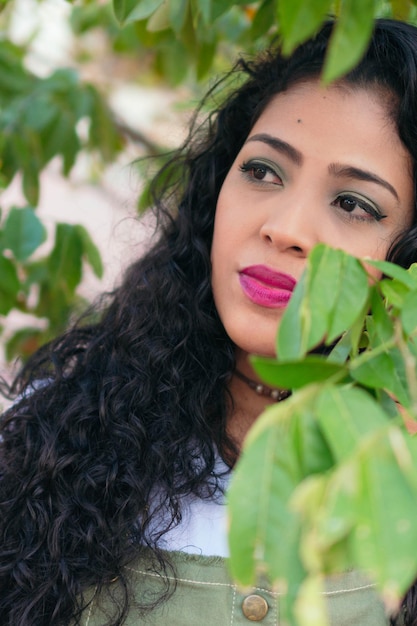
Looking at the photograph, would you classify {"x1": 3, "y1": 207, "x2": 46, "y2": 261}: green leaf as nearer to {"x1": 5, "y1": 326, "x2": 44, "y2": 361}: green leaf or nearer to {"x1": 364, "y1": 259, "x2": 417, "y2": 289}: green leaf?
{"x1": 5, "y1": 326, "x2": 44, "y2": 361}: green leaf

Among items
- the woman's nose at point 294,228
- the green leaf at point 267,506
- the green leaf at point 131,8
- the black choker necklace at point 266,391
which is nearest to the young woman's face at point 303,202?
the woman's nose at point 294,228

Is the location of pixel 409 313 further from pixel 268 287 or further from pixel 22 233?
pixel 22 233

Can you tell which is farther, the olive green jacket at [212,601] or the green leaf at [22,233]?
the green leaf at [22,233]

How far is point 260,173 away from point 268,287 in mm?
237

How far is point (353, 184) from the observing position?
143 cm

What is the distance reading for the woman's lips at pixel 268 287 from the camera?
139cm

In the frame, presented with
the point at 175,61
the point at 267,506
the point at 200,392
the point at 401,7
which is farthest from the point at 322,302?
the point at 175,61

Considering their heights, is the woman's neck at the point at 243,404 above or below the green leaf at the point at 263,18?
below

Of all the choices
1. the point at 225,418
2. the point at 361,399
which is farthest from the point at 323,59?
the point at 361,399

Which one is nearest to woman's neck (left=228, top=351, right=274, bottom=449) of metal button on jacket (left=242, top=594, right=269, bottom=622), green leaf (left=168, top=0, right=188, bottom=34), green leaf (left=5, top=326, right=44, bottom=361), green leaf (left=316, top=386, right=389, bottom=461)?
metal button on jacket (left=242, top=594, right=269, bottom=622)

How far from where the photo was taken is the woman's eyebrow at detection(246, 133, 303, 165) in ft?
4.73

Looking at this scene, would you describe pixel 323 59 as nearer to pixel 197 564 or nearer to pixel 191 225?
pixel 191 225

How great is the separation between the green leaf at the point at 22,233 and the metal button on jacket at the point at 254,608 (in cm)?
76

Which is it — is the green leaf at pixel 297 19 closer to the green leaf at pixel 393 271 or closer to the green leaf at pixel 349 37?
the green leaf at pixel 349 37
